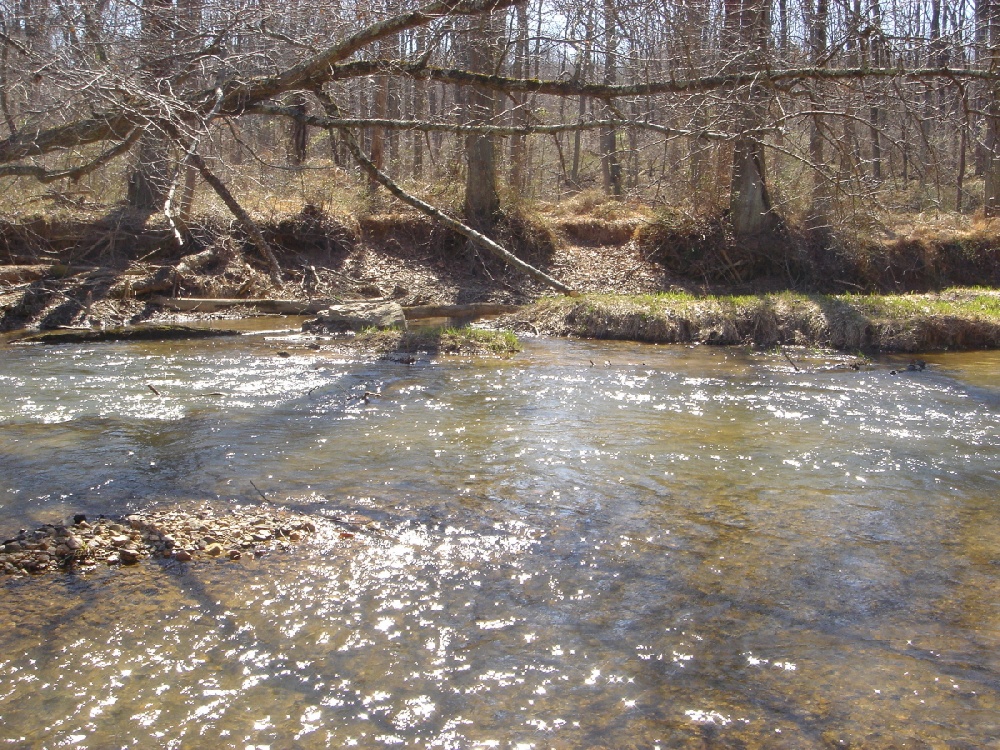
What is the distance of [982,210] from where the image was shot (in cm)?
1952

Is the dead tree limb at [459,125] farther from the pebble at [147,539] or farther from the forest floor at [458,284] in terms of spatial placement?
the forest floor at [458,284]

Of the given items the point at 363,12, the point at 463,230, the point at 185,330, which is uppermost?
the point at 363,12

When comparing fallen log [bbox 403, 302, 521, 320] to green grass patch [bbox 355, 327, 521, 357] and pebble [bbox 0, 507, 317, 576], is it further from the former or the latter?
pebble [bbox 0, 507, 317, 576]

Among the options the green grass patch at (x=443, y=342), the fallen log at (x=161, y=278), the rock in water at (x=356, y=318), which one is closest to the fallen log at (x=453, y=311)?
the rock in water at (x=356, y=318)

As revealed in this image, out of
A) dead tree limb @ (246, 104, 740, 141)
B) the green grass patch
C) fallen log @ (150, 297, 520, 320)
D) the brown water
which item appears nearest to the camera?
the brown water

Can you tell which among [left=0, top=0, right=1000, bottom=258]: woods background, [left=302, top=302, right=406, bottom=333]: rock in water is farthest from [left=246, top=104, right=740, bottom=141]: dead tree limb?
[left=302, top=302, right=406, bottom=333]: rock in water

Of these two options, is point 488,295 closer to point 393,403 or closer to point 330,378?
point 330,378

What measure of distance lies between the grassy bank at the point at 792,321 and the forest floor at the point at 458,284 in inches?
0.8

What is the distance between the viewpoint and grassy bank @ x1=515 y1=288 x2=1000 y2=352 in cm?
1241

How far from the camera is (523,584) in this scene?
4.37 m

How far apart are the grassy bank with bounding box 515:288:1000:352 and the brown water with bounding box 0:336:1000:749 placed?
4.13 metres

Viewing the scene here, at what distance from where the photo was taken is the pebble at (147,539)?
4445 millimetres

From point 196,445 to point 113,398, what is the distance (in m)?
2.11

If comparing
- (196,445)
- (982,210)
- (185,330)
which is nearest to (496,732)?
(196,445)
